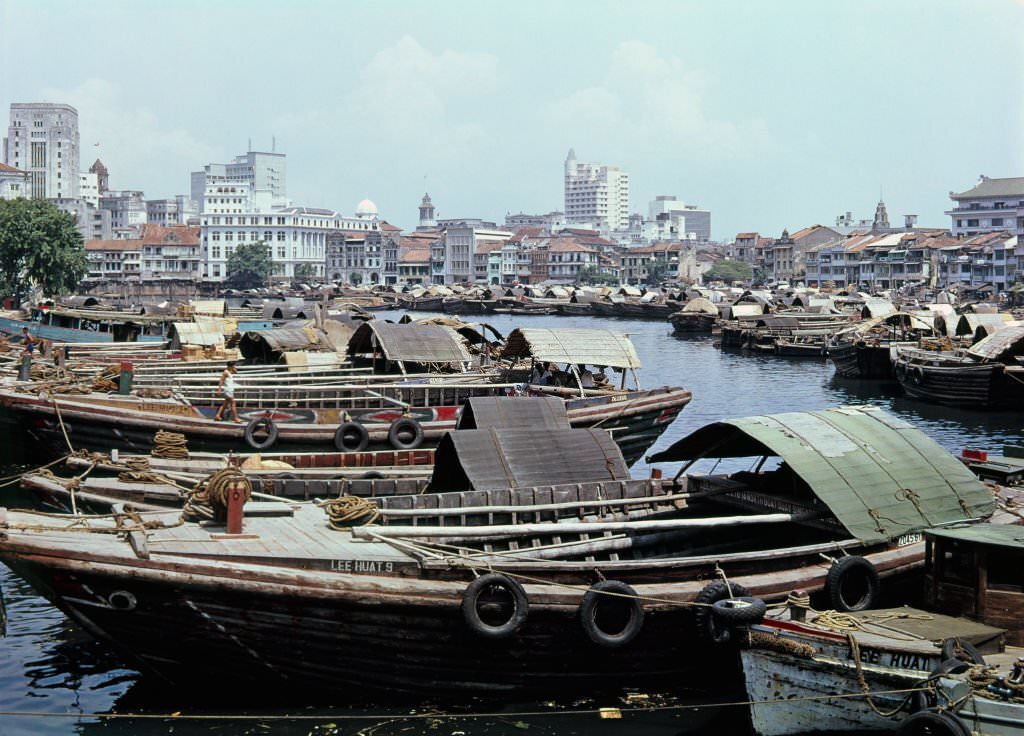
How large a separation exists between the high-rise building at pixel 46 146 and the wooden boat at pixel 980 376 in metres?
159

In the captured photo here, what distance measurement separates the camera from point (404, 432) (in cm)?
2091

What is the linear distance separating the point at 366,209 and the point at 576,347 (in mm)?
166068

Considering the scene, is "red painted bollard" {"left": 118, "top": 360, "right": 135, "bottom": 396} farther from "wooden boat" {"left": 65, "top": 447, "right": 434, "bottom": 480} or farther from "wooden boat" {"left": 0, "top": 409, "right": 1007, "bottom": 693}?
"wooden boat" {"left": 0, "top": 409, "right": 1007, "bottom": 693}

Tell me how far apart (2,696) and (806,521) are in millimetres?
9198

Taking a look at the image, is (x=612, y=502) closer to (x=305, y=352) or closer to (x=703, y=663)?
(x=703, y=663)

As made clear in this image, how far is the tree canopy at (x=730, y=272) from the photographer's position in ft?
496

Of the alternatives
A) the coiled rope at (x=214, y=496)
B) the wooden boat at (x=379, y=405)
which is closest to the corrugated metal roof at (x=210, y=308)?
the wooden boat at (x=379, y=405)

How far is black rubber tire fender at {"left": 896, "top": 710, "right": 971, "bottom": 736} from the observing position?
925 cm

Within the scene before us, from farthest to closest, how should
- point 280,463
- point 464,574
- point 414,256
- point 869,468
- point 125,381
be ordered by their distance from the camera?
1. point 414,256
2. point 125,381
3. point 280,463
4. point 869,468
5. point 464,574

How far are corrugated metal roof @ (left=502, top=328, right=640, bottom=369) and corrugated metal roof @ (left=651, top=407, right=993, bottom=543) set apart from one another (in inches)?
403

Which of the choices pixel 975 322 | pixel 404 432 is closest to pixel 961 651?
pixel 404 432

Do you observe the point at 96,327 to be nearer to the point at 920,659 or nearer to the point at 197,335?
the point at 197,335

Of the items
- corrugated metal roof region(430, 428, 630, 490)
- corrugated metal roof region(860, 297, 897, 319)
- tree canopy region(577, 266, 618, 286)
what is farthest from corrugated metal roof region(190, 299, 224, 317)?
tree canopy region(577, 266, 618, 286)

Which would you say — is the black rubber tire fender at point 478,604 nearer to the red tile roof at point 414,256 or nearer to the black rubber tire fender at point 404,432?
the black rubber tire fender at point 404,432
